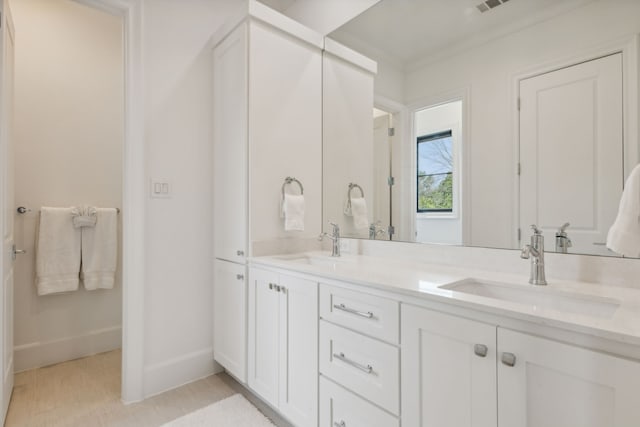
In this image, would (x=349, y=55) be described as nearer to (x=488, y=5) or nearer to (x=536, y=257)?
(x=488, y=5)

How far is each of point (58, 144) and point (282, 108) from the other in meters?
1.73

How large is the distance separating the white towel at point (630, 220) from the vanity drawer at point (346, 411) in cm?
89

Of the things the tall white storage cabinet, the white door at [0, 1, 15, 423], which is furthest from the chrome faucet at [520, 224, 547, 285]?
the white door at [0, 1, 15, 423]

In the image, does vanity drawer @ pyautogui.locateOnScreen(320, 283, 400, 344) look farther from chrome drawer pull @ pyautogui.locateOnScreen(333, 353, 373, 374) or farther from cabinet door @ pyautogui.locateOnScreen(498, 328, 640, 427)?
cabinet door @ pyautogui.locateOnScreen(498, 328, 640, 427)

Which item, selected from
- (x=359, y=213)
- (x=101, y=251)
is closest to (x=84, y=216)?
(x=101, y=251)

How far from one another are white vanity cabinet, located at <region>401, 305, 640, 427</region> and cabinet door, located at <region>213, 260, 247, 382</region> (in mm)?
1070

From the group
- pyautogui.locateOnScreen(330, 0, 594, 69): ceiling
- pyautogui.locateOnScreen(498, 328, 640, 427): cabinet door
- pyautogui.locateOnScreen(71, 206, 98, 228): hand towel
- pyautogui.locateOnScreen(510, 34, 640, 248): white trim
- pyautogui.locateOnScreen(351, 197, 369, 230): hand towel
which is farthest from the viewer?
pyautogui.locateOnScreen(71, 206, 98, 228): hand towel

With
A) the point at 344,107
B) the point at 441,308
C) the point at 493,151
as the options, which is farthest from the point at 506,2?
the point at 441,308

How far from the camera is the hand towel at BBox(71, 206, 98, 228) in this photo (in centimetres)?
239

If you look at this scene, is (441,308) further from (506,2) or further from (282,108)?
(282,108)

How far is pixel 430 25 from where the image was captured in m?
1.71

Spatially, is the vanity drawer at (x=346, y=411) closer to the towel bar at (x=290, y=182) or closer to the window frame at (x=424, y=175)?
the window frame at (x=424, y=175)

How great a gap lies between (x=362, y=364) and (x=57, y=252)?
90.6 inches

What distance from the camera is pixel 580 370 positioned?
0.77 meters
